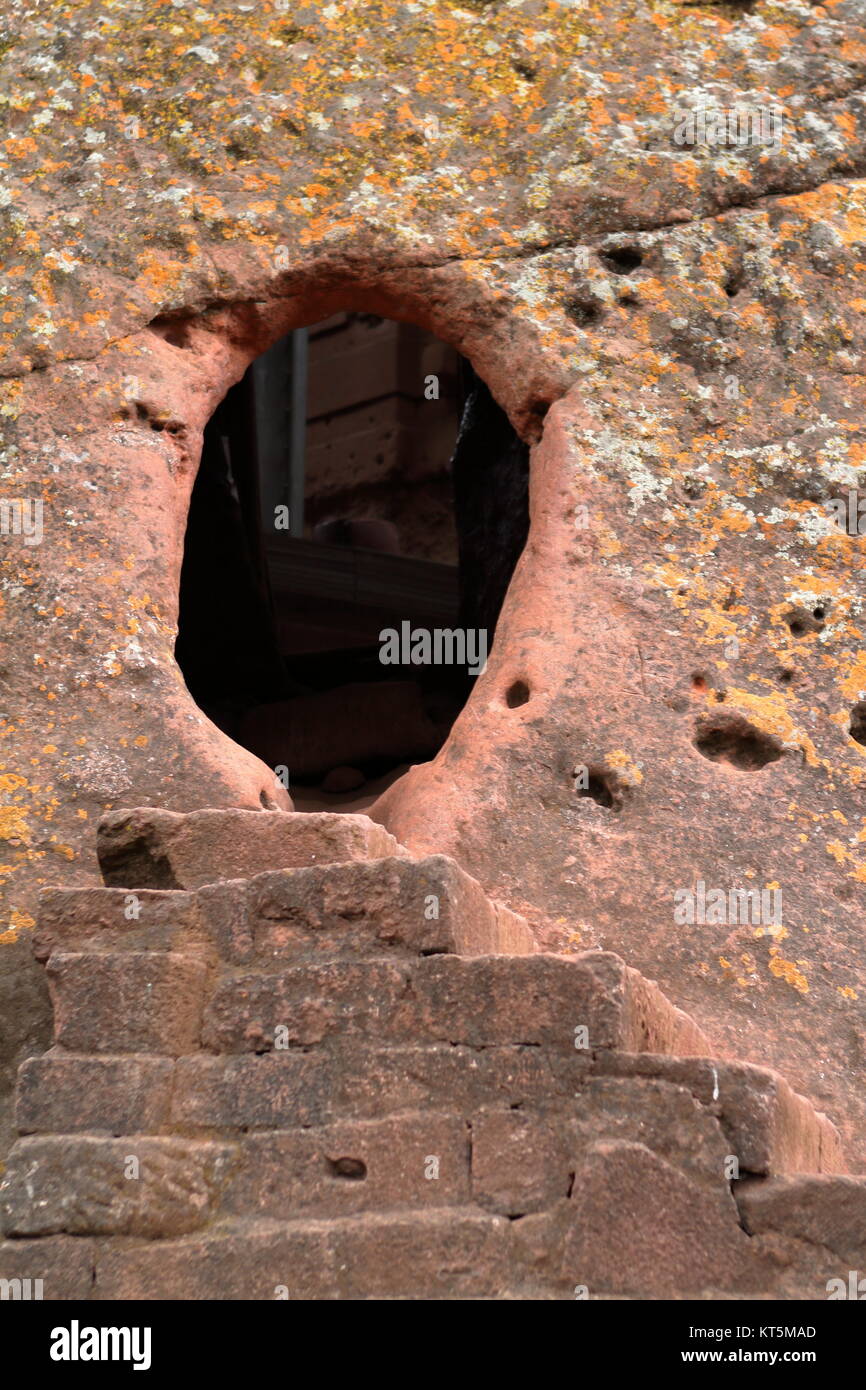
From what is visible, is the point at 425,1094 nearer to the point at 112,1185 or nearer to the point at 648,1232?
the point at 648,1232

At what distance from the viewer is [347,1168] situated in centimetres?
331

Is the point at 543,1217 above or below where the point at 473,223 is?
below

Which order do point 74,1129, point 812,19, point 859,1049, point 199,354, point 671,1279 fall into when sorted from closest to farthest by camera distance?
point 671,1279 < point 74,1129 < point 859,1049 < point 199,354 < point 812,19

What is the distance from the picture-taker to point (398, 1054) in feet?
11.0

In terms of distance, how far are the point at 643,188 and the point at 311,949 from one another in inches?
106

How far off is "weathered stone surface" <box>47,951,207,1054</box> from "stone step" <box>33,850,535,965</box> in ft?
0.23

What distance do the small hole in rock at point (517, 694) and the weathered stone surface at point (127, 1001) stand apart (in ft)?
4.32

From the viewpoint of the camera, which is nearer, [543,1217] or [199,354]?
[543,1217]

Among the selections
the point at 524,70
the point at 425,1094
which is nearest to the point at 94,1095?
the point at 425,1094

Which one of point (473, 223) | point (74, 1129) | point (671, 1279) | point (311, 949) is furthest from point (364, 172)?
point (671, 1279)

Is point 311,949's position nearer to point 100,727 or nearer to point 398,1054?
point 398,1054

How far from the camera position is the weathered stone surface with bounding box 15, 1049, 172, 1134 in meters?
3.38

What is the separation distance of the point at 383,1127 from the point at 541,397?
2.33 m

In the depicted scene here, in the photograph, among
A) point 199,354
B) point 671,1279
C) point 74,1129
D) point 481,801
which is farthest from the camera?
point 199,354
